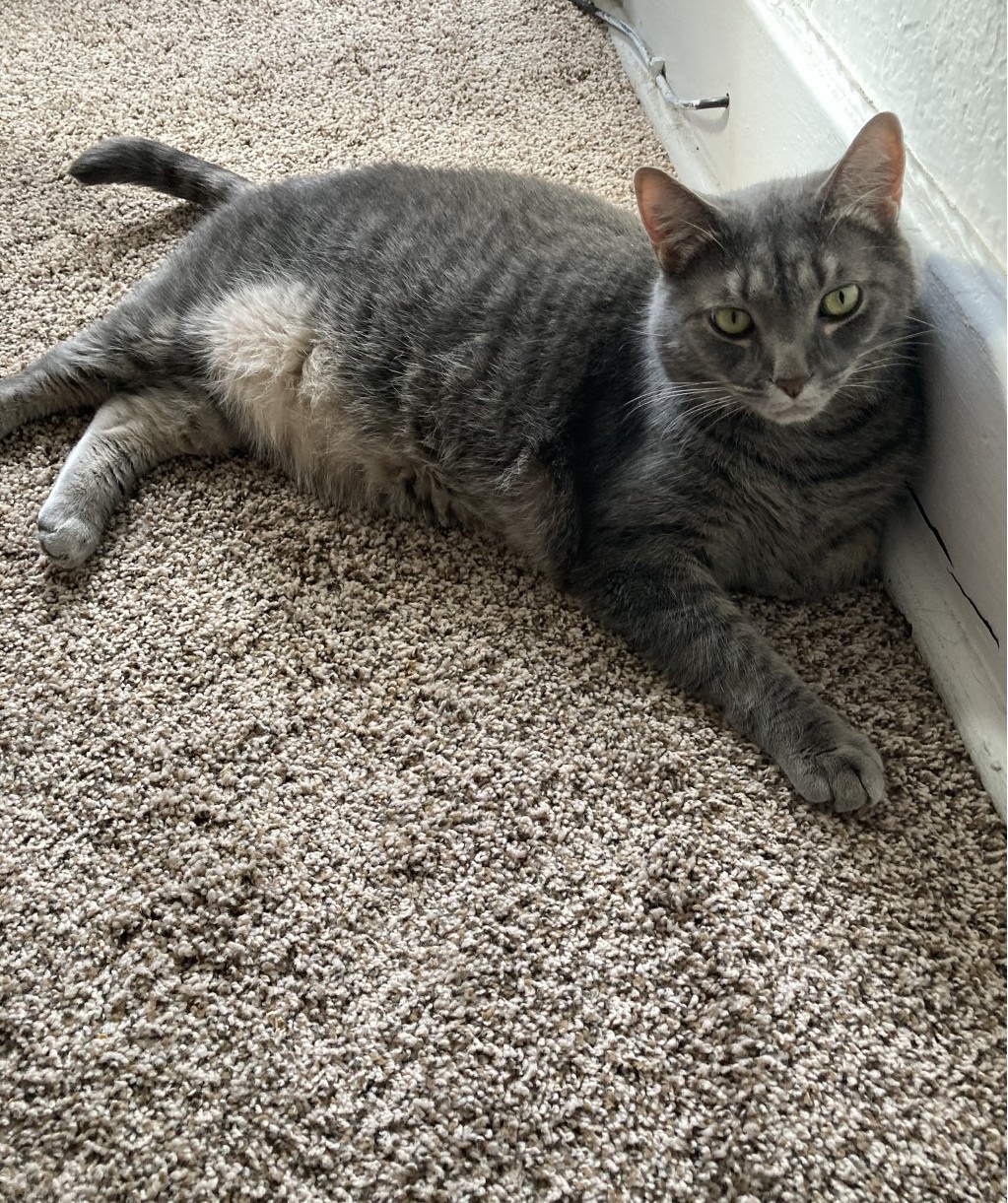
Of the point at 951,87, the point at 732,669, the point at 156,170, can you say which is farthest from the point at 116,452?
the point at 951,87

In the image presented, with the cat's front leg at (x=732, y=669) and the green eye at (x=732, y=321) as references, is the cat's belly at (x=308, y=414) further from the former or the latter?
the green eye at (x=732, y=321)

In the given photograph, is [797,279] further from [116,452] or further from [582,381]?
[116,452]

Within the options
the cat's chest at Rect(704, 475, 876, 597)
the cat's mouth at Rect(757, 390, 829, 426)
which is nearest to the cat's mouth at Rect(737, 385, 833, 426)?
the cat's mouth at Rect(757, 390, 829, 426)

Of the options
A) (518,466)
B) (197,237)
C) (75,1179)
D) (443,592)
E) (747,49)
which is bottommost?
(75,1179)

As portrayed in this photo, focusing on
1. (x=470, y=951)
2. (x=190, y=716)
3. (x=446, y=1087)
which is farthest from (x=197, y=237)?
(x=446, y=1087)

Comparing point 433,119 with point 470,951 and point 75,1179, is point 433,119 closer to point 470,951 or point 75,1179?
point 470,951

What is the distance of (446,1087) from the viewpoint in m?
0.89

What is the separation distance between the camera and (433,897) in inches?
40.5

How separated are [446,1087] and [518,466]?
Answer: 2.50 ft

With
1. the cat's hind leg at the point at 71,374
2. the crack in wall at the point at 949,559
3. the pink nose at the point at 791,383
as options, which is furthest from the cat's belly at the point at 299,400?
the crack in wall at the point at 949,559

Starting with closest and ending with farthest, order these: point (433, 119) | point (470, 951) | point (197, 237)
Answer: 1. point (470, 951)
2. point (197, 237)
3. point (433, 119)

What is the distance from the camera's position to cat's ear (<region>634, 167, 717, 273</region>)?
1.10 metres

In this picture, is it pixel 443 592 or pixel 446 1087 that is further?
pixel 443 592

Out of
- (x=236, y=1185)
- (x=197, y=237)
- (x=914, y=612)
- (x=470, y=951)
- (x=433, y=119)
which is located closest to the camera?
(x=236, y=1185)
